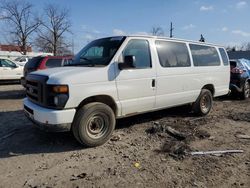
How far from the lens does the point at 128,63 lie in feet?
17.3

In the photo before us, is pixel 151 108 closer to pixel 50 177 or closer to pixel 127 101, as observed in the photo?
pixel 127 101

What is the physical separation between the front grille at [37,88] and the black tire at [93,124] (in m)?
0.71

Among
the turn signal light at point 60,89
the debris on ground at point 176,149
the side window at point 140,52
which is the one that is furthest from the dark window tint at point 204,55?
the turn signal light at point 60,89

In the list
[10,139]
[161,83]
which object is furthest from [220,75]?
[10,139]

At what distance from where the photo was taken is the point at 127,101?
5562mm

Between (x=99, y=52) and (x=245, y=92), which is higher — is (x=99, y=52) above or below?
above

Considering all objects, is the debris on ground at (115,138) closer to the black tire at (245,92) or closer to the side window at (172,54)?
the side window at (172,54)

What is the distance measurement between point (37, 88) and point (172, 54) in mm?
3284

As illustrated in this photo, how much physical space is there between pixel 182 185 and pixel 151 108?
2579 mm

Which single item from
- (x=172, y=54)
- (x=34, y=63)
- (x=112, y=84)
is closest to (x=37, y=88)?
(x=112, y=84)

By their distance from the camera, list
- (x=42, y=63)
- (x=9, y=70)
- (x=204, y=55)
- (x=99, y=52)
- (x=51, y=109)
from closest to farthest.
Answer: (x=51, y=109)
(x=99, y=52)
(x=204, y=55)
(x=42, y=63)
(x=9, y=70)

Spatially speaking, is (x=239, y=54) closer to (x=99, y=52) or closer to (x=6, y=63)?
(x=6, y=63)

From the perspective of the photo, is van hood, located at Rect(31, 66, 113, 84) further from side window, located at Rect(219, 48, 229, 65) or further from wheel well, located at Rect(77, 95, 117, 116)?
side window, located at Rect(219, 48, 229, 65)

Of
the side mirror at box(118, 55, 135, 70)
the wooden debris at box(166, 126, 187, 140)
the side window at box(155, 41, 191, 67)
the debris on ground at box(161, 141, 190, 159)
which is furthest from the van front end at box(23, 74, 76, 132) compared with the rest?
the side window at box(155, 41, 191, 67)
